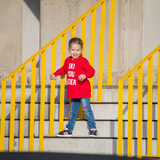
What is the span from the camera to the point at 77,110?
11.2 feet

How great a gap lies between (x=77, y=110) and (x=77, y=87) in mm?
293

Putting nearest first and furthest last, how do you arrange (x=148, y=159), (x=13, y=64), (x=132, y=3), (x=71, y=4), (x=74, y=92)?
(x=148, y=159), (x=74, y=92), (x=71, y=4), (x=132, y=3), (x=13, y=64)

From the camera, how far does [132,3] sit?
17.3 feet

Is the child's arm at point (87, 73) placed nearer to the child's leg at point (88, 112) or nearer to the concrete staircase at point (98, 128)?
the child's leg at point (88, 112)

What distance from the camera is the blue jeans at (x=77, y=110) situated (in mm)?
3340

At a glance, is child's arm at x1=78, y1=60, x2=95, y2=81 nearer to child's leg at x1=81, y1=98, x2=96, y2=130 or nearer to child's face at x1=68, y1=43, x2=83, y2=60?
child's face at x1=68, y1=43, x2=83, y2=60

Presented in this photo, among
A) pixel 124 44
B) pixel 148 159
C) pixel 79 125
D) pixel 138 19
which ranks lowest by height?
pixel 148 159

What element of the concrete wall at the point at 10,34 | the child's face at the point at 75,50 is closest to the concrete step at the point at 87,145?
the child's face at the point at 75,50

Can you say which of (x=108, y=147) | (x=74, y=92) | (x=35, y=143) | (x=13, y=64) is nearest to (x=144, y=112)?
(x=108, y=147)

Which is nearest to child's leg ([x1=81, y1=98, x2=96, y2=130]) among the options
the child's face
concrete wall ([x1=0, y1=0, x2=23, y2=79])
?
the child's face

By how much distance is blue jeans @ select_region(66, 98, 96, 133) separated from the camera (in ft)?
11.0

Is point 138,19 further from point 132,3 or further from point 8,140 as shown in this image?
point 8,140

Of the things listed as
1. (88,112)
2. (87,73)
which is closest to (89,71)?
(87,73)

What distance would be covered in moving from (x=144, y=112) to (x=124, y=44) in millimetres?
2038
